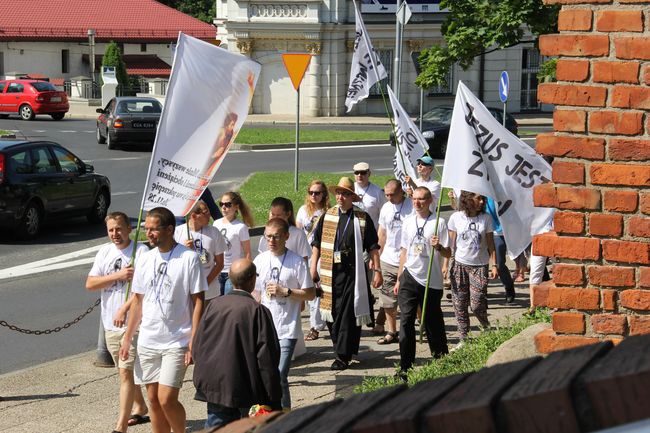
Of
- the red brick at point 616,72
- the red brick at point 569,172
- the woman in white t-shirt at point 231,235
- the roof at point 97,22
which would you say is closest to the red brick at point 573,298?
the red brick at point 569,172

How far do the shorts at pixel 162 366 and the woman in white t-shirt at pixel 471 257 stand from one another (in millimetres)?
4128

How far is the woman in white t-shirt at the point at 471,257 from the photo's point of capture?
11562mm

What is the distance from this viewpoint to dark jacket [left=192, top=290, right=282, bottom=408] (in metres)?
7.05

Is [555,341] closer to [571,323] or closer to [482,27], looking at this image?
[571,323]

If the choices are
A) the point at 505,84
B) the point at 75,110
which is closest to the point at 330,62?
the point at 75,110

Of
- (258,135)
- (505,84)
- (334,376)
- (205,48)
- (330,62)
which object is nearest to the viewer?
(205,48)

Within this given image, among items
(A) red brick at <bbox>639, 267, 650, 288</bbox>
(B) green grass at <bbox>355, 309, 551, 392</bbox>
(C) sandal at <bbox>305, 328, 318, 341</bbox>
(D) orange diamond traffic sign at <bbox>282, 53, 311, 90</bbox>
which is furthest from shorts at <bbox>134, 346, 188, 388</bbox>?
(D) orange diamond traffic sign at <bbox>282, 53, 311, 90</bbox>

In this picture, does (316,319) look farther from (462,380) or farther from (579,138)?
(462,380)

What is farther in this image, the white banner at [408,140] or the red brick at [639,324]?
the white banner at [408,140]

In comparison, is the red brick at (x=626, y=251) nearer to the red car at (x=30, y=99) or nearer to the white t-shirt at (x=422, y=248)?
the white t-shirt at (x=422, y=248)

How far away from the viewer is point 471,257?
11.7 m

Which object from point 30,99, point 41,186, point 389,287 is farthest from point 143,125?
point 389,287

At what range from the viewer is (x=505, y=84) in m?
30.5

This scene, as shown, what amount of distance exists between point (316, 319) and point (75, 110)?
138 feet
